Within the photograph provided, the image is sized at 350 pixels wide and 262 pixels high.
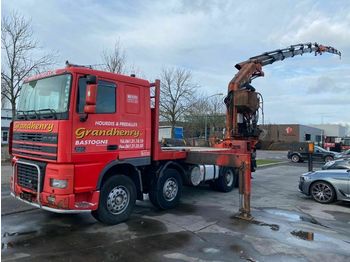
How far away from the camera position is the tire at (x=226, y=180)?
11.1 m

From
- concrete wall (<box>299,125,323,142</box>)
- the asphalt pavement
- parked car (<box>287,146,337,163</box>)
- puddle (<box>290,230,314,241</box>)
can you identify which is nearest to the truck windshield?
the asphalt pavement

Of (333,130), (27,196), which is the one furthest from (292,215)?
(333,130)

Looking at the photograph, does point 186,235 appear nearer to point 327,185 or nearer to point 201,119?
point 327,185

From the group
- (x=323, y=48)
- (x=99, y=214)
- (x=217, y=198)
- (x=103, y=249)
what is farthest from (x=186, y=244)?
(x=323, y=48)

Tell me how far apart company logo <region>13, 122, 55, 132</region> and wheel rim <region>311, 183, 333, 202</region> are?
7805mm

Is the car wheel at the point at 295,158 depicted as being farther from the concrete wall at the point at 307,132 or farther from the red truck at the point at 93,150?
the concrete wall at the point at 307,132

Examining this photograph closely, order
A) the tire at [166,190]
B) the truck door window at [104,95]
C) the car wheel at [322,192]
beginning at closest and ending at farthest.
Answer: the truck door window at [104,95] < the tire at [166,190] < the car wheel at [322,192]

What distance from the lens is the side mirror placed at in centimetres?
599

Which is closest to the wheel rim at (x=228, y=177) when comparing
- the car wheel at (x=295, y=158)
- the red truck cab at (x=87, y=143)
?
the red truck cab at (x=87, y=143)

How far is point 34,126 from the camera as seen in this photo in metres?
6.50

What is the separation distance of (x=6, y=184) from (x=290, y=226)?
30.1 feet

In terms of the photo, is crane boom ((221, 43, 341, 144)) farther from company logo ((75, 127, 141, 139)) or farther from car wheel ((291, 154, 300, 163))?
car wheel ((291, 154, 300, 163))

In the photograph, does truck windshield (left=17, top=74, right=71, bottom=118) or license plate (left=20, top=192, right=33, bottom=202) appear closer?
truck windshield (left=17, top=74, right=71, bottom=118)

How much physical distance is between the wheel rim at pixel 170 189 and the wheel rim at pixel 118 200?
1403 mm
